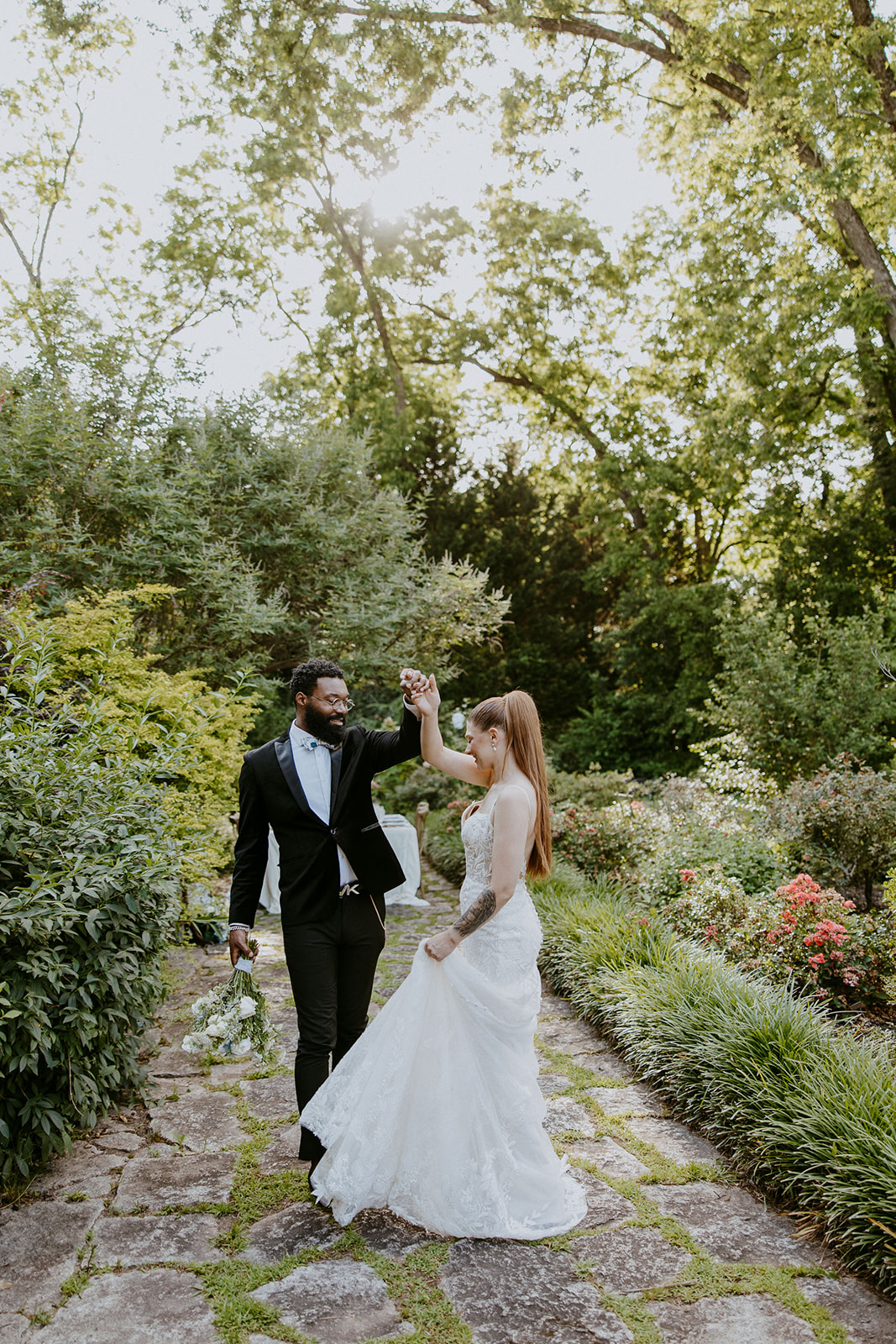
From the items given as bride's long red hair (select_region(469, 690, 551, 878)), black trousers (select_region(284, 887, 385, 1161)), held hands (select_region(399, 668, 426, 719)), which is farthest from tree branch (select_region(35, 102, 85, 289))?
black trousers (select_region(284, 887, 385, 1161))

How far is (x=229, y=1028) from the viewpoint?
5.00 meters

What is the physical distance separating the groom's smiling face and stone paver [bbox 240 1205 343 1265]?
173 cm

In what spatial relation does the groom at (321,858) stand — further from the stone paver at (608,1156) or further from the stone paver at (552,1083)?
the stone paver at (552,1083)

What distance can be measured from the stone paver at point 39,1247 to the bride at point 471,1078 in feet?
2.79

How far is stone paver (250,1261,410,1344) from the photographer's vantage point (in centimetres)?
263

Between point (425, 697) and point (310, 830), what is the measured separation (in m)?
0.71

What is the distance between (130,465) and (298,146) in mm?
10271

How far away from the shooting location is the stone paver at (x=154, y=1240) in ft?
9.89

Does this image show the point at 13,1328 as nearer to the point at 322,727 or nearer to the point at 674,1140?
the point at 322,727

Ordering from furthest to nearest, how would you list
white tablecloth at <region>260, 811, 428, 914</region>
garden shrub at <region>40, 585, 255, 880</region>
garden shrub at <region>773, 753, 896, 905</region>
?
1. white tablecloth at <region>260, 811, 428, 914</region>
2. garden shrub at <region>773, 753, 896, 905</region>
3. garden shrub at <region>40, 585, 255, 880</region>

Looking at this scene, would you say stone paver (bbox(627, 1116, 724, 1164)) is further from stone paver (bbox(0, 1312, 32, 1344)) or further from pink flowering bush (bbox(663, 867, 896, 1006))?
stone paver (bbox(0, 1312, 32, 1344))

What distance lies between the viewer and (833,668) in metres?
11.4

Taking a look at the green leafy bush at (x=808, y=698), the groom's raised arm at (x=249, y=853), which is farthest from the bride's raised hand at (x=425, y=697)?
the green leafy bush at (x=808, y=698)

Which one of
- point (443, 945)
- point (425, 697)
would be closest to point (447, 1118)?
point (443, 945)
